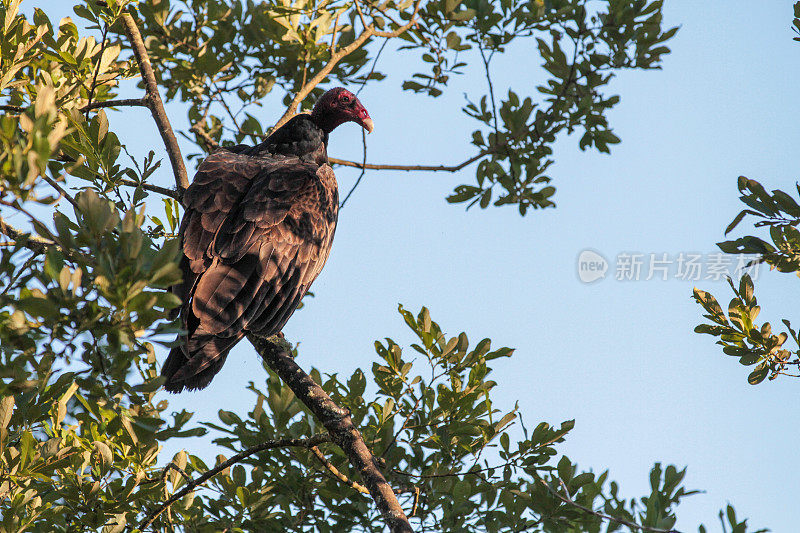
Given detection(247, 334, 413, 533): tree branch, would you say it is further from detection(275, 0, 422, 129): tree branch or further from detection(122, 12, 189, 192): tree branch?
detection(275, 0, 422, 129): tree branch

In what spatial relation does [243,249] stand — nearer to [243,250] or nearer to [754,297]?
[243,250]

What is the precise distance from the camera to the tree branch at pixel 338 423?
2465 millimetres

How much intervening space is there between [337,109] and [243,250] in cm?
180

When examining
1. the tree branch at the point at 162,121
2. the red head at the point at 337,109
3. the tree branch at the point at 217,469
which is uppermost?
the red head at the point at 337,109

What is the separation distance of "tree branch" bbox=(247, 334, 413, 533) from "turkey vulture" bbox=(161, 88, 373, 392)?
128 millimetres

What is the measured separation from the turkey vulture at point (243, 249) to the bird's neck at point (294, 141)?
0.16 meters

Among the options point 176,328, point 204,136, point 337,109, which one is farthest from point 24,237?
point 337,109

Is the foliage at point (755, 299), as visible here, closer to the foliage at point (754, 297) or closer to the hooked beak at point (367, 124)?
the foliage at point (754, 297)

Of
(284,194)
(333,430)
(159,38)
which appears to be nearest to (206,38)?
(159,38)

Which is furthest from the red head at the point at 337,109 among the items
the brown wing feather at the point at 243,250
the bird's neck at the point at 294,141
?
the brown wing feather at the point at 243,250

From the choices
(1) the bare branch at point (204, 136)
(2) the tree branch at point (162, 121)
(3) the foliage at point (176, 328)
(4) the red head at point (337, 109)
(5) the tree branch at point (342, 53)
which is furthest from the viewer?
(4) the red head at point (337, 109)

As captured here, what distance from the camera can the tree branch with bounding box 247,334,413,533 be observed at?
8.09 ft

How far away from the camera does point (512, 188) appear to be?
4.42m

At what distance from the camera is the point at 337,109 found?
482 cm
